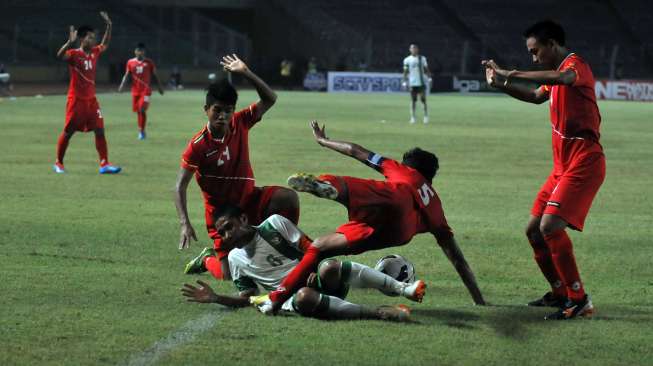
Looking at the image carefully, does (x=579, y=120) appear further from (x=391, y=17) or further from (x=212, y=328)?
(x=391, y=17)

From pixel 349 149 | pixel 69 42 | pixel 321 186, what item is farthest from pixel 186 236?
pixel 69 42

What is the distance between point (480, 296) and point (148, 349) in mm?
2658

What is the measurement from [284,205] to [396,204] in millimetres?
1987

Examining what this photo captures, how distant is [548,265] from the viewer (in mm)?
8281

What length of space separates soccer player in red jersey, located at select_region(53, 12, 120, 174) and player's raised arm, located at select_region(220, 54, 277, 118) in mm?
9132

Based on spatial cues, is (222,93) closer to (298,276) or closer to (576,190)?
(298,276)

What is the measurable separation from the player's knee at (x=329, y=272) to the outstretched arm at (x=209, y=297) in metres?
0.65

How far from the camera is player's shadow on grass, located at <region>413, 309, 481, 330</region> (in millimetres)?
7500

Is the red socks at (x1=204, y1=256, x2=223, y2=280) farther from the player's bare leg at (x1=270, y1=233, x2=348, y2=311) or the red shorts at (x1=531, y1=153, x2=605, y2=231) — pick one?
the red shorts at (x1=531, y1=153, x2=605, y2=231)

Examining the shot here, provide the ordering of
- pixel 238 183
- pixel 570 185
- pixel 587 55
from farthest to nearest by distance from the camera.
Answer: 1. pixel 587 55
2. pixel 238 183
3. pixel 570 185

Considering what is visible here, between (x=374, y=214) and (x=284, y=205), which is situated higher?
(x=374, y=214)

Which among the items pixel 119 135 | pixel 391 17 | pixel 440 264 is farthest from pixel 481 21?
pixel 440 264

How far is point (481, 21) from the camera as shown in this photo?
69312 millimetres

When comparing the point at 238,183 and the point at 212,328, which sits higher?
the point at 238,183
